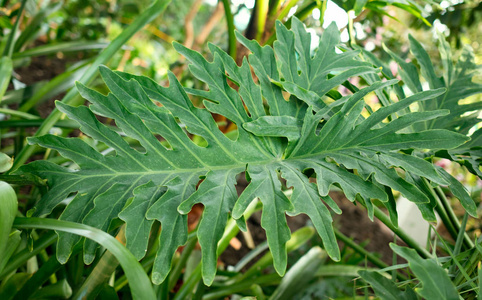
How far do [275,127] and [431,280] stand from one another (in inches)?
10.7

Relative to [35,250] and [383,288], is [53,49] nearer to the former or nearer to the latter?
[35,250]

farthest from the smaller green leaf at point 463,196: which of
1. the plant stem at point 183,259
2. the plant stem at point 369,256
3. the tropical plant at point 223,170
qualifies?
the plant stem at point 183,259

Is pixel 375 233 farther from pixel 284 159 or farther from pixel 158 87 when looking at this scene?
pixel 158 87

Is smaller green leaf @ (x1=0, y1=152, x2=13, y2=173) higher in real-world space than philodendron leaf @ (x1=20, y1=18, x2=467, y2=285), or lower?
lower

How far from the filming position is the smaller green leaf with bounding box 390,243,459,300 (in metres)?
0.38

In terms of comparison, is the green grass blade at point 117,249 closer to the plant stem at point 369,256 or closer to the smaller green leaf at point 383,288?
the smaller green leaf at point 383,288

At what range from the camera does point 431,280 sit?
0.38 meters

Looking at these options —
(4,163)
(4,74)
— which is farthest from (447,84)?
(4,74)

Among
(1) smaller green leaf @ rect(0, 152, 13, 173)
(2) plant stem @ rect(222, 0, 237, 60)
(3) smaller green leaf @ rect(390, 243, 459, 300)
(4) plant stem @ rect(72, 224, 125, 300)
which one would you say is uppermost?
(2) plant stem @ rect(222, 0, 237, 60)

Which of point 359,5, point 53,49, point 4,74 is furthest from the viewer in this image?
point 53,49

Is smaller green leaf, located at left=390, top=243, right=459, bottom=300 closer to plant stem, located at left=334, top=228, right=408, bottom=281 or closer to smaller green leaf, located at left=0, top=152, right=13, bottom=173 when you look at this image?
plant stem, located at left=334, top=228, right=408, bottom=281

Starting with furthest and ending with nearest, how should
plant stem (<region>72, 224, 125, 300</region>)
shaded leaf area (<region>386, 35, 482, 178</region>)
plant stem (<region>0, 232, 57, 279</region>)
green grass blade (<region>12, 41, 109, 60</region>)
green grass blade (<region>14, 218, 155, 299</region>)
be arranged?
green grass blade (<region>12, 41, 109, 60</region>)
shaded leaf area (<region>386, 35, 482, 178</region>)
plant stem (<region>0, 232, 57, 279</region>)
plant stem (<region>72, 224, 125, 300</region>)
green grass blade (<region>14, 218, 155, 299</region>)

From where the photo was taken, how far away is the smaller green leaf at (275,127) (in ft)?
1.71

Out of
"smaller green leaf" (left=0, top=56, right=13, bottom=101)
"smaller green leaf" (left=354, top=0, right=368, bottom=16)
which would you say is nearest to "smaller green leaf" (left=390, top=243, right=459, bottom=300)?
"smaller green leaf" (left=354, top=0, right=368, bottom=16)
